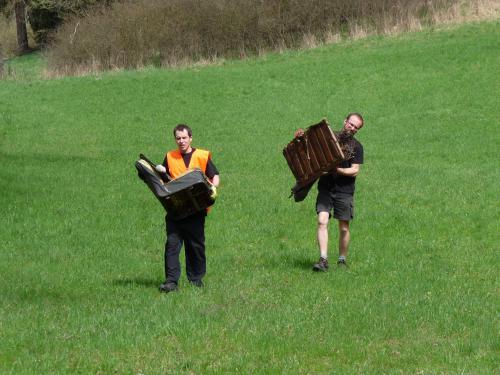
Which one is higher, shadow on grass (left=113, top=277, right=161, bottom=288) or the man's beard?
the man's beard

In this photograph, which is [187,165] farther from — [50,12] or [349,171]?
[50,12]

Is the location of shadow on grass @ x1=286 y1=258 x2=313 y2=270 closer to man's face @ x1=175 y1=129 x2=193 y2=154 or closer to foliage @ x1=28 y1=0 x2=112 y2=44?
man's face @ x1=175 y1=129 x2=193 y2=154

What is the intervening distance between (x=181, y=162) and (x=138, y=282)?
1.88 meters

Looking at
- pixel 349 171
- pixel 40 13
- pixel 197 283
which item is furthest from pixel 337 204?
pixel 40 13

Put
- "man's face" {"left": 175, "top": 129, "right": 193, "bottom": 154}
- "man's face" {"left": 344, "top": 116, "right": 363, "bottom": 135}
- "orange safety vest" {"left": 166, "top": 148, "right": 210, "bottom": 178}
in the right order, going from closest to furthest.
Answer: "man's face" {"left": 175, "top": 129, "right": 193, "bottom": 154}
"orange safety vest" {"left": 166, "top": 148, "right": 210, "bottom": 178}
"man's face" {"left": 344, "top": 116, "right": 363, "bottom": 135}

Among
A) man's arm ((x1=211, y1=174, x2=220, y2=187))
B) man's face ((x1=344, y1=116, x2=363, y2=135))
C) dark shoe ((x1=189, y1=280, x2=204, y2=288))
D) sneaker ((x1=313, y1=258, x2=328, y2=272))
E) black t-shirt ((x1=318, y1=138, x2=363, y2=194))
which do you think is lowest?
sneaker ((x1=313, y1=258, x2=328, y2=272))

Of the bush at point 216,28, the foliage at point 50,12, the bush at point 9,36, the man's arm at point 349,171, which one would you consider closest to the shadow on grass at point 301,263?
the man's arm at point 349,171

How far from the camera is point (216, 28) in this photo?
1652 inches

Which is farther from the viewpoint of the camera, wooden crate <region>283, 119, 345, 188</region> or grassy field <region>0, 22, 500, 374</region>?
wooden crate <region>283, 119, 345, 188</region>

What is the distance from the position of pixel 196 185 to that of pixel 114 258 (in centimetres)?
353

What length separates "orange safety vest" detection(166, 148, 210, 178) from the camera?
34.4 ft

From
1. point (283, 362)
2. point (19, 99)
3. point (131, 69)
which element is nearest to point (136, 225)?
point (283, 362)

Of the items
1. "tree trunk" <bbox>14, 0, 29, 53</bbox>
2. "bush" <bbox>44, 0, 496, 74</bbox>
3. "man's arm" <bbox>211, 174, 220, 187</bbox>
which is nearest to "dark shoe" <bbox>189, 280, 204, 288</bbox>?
"man's arm" <bbox>211, 174, 220, 187</bbox>

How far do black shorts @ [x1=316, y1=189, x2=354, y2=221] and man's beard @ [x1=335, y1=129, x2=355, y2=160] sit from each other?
593 millimetres
